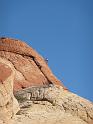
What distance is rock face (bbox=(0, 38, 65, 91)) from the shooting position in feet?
129

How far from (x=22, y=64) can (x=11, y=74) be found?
24807mm

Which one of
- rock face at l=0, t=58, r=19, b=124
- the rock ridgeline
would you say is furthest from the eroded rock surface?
rock face at l=0, t=58, r=19, b=124

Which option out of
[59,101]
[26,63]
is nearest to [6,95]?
[59,101]

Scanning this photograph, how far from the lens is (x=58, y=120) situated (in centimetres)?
1784

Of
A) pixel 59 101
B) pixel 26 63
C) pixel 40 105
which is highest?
pixel 26 63

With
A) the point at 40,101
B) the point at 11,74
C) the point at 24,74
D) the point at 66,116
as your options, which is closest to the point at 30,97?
the point at 40,101

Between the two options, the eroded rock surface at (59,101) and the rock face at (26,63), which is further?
the rock face at (26,63)

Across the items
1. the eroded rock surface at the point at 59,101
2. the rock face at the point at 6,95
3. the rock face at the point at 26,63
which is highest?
the rock face at the point at 26,63

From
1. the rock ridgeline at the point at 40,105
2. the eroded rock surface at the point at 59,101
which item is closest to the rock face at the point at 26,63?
the rock ridgeline at the point at 40,105

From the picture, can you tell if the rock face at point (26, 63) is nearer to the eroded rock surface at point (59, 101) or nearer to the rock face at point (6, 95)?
the eroded rock surface at point (59, 101)

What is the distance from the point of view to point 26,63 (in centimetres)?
4200

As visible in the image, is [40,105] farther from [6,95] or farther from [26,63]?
[26,63]

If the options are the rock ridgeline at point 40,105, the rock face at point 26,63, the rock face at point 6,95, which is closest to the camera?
the rock face at point 6,95

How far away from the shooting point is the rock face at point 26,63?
39.3m
